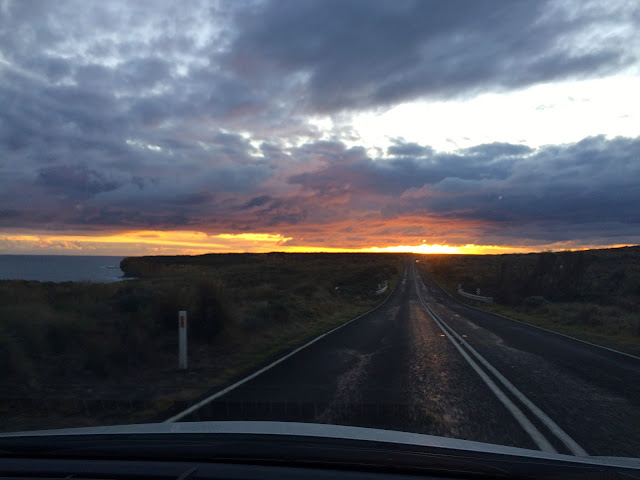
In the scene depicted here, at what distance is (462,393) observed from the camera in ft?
26.3

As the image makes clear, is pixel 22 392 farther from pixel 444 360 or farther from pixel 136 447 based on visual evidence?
pixel 444 360

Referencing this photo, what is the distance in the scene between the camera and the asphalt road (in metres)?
6.04

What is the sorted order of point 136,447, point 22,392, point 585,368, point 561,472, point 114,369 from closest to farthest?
point 561,472, point 136,447, point 22,392, point 114,369, point 585,368

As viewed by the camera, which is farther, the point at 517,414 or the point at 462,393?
the point at 462,393

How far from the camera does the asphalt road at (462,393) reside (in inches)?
238

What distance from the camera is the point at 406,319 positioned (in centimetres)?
2127

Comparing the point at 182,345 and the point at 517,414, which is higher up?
the point at 182,345

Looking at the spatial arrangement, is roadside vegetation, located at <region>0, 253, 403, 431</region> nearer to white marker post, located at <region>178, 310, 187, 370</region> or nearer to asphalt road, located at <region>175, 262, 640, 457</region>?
white marker post, located at <region>178, 310, 187, 370</region>

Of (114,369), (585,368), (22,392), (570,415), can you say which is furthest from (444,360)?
A: (22,392)

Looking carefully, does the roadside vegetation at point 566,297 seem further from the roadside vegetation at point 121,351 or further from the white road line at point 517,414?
the roadside vegetation at point 121,351

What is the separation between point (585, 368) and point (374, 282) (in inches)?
1692

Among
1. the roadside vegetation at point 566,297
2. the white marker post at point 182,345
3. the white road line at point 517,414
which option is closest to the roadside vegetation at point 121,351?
the white marker post at point 182,345

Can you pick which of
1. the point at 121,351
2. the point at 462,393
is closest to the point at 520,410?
the point at 462,393

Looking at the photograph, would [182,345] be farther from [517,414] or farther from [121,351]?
[517,414]
